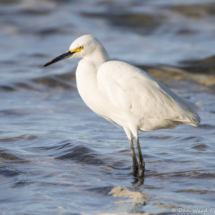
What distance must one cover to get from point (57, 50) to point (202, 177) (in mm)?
8725

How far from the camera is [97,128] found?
6.27 m

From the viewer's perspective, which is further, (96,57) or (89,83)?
(96,57)

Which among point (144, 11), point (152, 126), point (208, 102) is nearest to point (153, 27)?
point (144, 11)

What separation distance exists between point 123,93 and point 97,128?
2203 mm

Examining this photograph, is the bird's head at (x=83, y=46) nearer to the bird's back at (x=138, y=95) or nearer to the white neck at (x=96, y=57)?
the white neck at (x=96, y=57)

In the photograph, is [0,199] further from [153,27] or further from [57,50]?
[153,27]

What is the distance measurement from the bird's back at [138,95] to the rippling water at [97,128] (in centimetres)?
67

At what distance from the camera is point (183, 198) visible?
143 inches

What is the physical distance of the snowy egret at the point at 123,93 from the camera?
13.7 feet

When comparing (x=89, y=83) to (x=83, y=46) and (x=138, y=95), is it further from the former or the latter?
(x=138, y=95)

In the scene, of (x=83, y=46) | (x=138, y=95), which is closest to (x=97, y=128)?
(x=138, y=95)

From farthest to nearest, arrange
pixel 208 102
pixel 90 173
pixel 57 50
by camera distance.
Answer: pixel 57 50, pixel 208 102, pixel 90 173

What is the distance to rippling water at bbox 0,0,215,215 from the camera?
12.2 feet

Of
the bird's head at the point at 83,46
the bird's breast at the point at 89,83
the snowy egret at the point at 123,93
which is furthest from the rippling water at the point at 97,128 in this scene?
the bird's head at the point at 83,46
